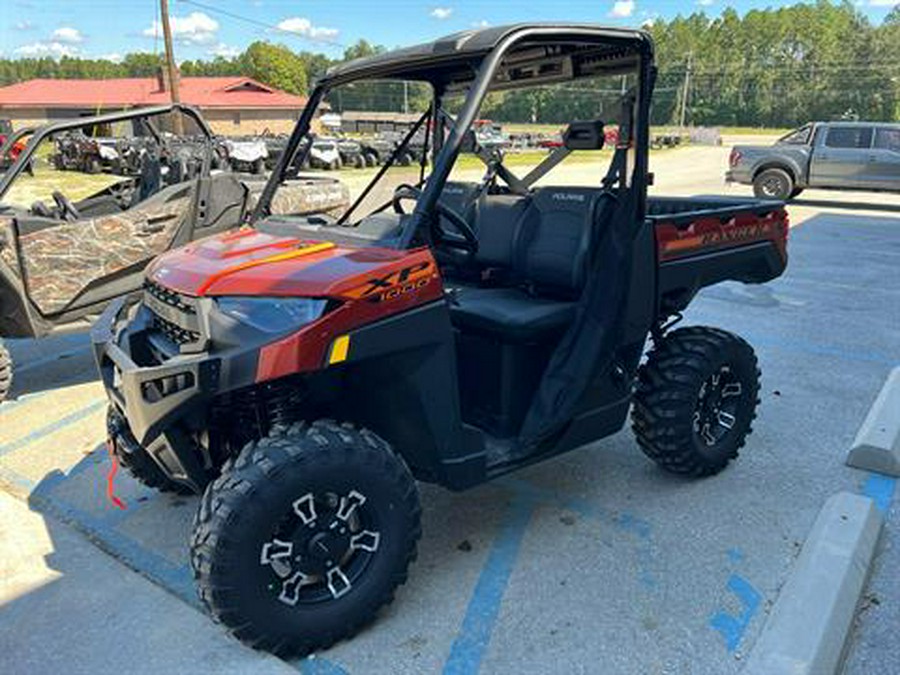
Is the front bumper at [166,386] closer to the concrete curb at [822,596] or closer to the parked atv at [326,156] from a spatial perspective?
the concrete curb at [822,596]

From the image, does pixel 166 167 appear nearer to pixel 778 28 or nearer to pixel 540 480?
pixel 540 480

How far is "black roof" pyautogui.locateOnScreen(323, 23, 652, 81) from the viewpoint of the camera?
8.63 ft

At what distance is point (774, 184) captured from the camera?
49.1 feet

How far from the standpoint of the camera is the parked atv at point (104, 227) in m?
4.73

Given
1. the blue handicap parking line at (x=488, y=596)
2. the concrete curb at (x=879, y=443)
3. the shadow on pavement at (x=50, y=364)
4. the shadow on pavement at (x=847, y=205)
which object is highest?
the concrete curb at (x=879, y=443)

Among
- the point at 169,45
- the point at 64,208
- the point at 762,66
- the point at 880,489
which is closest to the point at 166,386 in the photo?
the point at 880,489

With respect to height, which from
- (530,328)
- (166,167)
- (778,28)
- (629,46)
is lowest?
(530,328)

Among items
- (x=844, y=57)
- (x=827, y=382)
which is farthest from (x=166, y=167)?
(x=844, y=57)

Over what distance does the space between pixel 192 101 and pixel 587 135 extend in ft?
164

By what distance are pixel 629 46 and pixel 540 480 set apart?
2.03 m

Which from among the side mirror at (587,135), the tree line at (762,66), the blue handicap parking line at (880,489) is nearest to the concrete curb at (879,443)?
the blue handicap parking line at (880,489)

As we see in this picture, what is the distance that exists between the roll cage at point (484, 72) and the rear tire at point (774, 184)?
12.8 m

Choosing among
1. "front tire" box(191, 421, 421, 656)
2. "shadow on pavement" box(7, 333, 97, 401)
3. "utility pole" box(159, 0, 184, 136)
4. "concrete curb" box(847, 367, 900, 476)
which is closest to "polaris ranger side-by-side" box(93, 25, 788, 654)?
"front tire" box(191, 421, 421, 656)

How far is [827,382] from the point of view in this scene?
490cm
